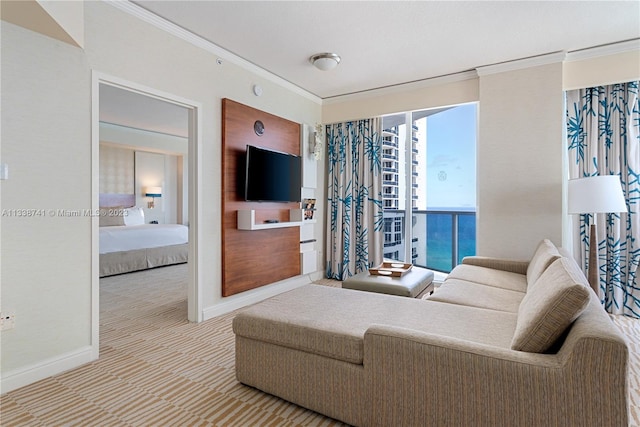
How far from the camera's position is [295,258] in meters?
4.48

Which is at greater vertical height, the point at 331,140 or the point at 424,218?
the point at 331,140

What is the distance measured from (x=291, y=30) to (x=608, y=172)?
341 cm

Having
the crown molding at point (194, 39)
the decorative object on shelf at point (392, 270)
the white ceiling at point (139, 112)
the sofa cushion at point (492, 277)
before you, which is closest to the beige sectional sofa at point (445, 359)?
the sofa cushion at point (492, 277)

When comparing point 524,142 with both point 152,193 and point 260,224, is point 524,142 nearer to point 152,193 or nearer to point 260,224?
point 260,224

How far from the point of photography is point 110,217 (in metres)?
6.52

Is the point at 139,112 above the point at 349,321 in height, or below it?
above

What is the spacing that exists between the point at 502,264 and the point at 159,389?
3100 millimetres

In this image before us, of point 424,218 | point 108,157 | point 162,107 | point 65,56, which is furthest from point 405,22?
point 108,157

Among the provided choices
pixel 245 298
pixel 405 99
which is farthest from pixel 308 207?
pixel 405 99

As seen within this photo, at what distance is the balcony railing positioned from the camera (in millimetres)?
4691

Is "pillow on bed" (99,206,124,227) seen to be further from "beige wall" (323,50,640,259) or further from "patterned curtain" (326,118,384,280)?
"beige wall" (323,50,640,259)

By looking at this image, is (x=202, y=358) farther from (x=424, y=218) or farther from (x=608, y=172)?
(x=608, y=172)

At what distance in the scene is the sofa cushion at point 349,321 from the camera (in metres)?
1.65

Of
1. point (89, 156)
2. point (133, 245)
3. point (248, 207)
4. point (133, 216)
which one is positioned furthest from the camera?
point (133, 216)
